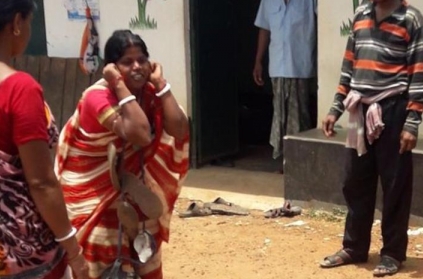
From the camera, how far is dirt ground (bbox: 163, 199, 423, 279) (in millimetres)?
5359

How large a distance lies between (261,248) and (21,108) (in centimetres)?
333

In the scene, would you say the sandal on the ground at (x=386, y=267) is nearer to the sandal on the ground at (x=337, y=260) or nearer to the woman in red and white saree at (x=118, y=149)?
the sandal on the ground at (x=337, y=260)

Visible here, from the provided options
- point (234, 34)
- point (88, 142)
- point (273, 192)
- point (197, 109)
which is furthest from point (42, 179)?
point (234, 34)

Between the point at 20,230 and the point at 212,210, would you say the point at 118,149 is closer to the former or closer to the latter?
the point at 20,230

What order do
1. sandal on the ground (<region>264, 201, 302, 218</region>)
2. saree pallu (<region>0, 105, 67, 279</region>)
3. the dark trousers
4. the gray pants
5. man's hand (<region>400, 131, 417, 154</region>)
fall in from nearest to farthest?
saree pallu (<region>0, 105, 67, 279</region>) → man's hand (<region>400, 131, 417, 154</region>) → the dark trousers → sandal on the ground (<region>264, 201, 302, 218</region>) → the gray pants

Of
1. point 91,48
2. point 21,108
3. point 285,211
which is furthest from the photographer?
point 91,48

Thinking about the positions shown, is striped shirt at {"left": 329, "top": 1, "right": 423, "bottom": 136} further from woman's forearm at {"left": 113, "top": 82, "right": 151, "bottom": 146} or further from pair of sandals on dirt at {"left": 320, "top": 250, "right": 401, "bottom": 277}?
woman's forearm at {"left": 113, "top": 82, "right": 151, "bottom": 146}

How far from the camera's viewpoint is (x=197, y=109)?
8.18m

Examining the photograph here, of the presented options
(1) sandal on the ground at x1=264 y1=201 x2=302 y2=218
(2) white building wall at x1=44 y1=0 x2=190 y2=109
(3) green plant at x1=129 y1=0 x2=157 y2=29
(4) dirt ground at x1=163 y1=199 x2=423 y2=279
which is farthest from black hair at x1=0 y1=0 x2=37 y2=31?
(3) green plant at x1=129 y1=0 x2=157 y2=29

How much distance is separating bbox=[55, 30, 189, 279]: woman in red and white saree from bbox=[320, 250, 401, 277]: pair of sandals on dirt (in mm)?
1758

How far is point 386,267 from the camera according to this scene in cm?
521

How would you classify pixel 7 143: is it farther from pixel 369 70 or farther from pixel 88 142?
pixel 369 70

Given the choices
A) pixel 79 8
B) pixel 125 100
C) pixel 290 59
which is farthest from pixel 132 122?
pixel 79 8

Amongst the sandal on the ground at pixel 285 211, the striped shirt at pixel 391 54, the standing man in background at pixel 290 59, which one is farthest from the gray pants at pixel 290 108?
the striped shirt at pixel 391 54
